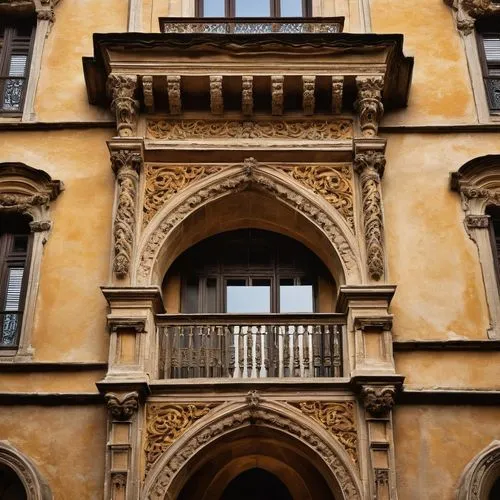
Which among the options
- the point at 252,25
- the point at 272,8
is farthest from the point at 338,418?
the point at 272,8

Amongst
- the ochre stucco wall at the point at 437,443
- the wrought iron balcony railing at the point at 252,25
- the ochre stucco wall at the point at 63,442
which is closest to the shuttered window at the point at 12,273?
the ochre stucco wall at the point at 63,442

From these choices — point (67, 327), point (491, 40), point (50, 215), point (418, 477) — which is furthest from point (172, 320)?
point (491, 40)

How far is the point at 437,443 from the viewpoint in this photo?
11602mm

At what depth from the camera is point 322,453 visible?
11453mm

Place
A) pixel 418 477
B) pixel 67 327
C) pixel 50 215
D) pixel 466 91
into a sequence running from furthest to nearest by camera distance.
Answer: pixel 466 91
pixel 50 215
pixel 67 327
pixel 418 477

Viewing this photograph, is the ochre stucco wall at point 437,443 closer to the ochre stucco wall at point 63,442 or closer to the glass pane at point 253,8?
the ochre stucco wall at point 63,442

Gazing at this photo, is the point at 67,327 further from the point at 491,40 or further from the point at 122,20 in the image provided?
the point at 491,40

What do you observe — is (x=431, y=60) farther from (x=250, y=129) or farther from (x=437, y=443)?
(x=437, y=443)

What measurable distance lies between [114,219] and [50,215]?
1041 mm

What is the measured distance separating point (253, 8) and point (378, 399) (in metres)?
7.40

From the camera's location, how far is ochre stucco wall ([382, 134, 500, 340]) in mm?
12484

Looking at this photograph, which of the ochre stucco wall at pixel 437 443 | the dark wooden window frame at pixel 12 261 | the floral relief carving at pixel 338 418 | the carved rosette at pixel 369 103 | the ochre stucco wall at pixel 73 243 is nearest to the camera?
the ochre stucco wall at pixel 437 443

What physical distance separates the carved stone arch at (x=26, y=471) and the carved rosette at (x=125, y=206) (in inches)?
106

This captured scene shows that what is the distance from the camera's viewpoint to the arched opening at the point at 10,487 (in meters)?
11.8
